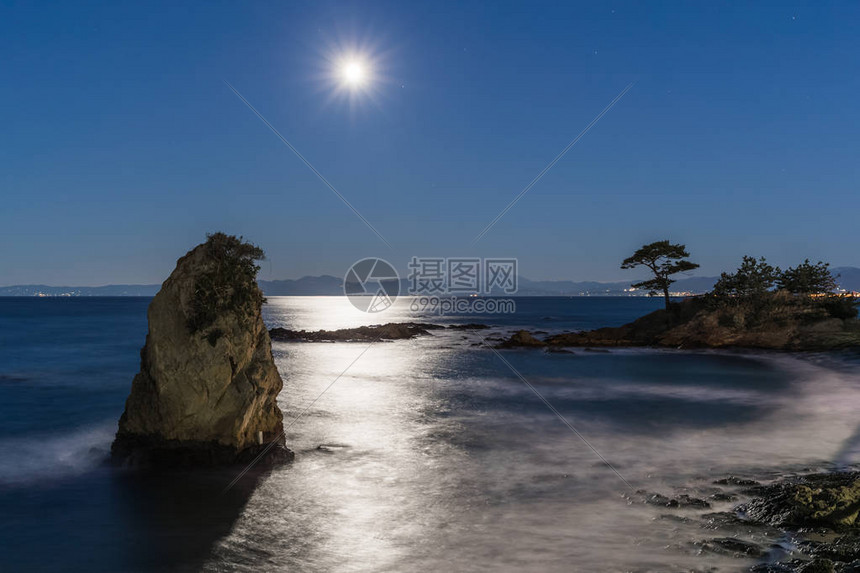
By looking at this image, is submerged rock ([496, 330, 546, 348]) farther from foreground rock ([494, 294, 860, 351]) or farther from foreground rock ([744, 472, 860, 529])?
foreground rock ([744, 472, 860, 529])

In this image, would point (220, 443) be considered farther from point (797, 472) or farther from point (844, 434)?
point (844, 434)

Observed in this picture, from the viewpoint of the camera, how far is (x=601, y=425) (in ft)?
52.9

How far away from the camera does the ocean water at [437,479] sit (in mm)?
7672

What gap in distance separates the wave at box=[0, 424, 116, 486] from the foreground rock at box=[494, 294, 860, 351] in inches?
1209

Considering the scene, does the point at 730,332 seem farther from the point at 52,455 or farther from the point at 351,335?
the point at 52,455

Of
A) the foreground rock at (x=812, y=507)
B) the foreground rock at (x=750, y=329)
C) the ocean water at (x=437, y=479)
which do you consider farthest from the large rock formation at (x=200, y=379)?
the foreground rock at (x=750, y=329)

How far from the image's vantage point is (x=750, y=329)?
123 feet

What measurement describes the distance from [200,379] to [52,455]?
567cm

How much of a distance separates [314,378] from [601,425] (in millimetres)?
15106

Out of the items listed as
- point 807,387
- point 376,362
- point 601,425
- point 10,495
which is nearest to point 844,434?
point 601,425

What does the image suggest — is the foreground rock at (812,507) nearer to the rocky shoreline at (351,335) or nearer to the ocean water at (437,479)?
the ocean water at (437,479)

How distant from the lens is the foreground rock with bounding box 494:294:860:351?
35.0 meters

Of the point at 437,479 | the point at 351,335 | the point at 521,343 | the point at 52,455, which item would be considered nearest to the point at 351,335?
the point at 351,335

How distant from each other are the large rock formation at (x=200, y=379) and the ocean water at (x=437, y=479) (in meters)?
0.69
